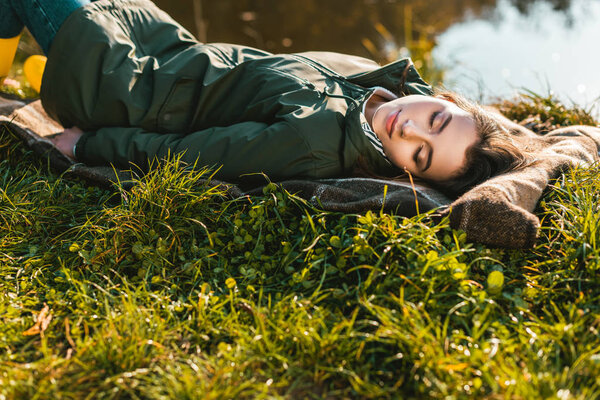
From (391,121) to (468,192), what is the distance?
617mm

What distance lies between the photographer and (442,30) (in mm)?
8945

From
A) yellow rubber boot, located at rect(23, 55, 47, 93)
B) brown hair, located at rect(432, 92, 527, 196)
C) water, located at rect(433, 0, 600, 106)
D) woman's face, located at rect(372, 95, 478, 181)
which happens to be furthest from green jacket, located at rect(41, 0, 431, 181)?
water, located at rect(433, 0, 600, 106)

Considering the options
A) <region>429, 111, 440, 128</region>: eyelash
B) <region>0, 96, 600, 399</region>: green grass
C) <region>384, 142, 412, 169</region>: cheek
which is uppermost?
<region>429, 111, 440, 128</region>: eyelash

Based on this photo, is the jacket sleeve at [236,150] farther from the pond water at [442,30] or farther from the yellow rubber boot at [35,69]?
the pond water at [442,30]

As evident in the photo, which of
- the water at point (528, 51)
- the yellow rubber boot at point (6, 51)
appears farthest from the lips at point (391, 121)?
the yellow rubber boot at point (6, 51)

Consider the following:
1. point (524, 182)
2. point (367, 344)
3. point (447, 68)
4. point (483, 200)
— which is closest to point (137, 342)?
point (367, 344)

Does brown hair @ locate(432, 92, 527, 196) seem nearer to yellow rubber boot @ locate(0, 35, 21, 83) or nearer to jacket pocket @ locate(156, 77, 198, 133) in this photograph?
jacket pocket @ locate(156, 77, 198, 133)

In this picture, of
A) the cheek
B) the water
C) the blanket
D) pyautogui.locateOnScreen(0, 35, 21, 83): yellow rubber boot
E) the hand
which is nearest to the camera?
the blanket

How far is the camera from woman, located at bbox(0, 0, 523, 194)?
8.82 feet

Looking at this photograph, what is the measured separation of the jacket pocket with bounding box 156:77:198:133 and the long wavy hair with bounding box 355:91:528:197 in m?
1.09

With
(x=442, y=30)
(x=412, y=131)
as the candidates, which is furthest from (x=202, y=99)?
(x=442, y=30)

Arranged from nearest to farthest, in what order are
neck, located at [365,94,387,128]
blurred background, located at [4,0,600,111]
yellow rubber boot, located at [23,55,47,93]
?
neck, located at [365,94,387,128], yellow rubber boot, located at [23,55,47,93], blurred background, located at [4,0,600,111]

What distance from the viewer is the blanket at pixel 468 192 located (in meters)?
2.23

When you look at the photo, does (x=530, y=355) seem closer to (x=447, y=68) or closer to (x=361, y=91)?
(x=361, y=91)
